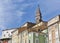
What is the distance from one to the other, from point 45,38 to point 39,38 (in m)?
2.35

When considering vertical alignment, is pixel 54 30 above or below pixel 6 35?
above

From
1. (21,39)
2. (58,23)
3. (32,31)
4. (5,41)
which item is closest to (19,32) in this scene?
(21,39)

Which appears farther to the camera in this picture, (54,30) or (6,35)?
(6,35)

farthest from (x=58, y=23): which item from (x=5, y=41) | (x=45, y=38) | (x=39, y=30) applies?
(x=5, y=41)

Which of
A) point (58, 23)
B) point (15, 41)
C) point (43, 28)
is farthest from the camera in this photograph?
point (15, 41)

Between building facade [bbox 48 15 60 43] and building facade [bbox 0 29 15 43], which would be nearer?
building facade [bbox 48 15 60 43]

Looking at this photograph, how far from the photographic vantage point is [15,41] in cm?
8444

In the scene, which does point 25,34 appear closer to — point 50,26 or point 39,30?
point 39,30

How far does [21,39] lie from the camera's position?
79.8 meters

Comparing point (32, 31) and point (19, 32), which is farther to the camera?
point (19, 32)

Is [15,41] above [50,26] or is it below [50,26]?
below

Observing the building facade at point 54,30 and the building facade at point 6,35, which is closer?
the building facade at point 54,30

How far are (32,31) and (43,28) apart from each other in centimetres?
517

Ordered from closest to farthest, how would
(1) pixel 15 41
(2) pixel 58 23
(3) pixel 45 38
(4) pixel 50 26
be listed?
(2) pixel 58 23
(4) pixel 50 26
(3) pixel 45 38
(1) pixel 15 41
